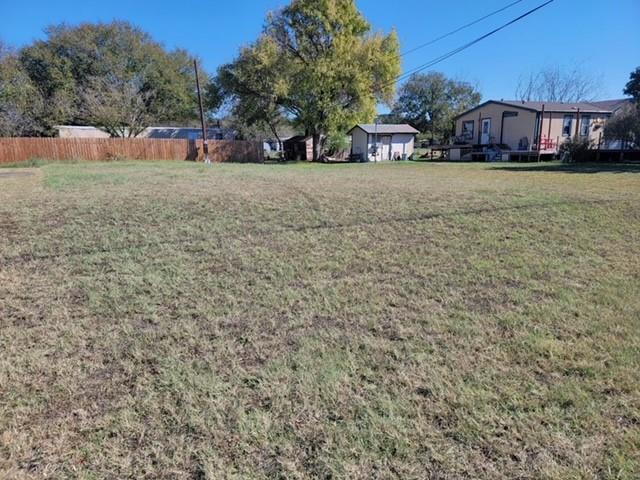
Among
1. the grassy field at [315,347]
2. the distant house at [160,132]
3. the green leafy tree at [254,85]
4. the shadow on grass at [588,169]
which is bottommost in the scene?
the grassy field at [315,347]

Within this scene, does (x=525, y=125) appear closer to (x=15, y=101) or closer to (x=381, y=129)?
(x=381, y=129)

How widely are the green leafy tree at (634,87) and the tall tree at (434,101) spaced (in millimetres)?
26085

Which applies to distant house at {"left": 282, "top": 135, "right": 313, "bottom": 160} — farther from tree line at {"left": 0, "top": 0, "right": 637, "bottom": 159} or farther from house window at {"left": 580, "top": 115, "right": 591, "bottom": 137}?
house window at {"left": 580, "top": 115, "right": 591, "bottom": 137}

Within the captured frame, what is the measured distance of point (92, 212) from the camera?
582 centimetres

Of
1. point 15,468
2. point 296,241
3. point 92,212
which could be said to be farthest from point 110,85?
point 15,468

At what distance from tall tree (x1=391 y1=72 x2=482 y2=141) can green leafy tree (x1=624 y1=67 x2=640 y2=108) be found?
2609 cm

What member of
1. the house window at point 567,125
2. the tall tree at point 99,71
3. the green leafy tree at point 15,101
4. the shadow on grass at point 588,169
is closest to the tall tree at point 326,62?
the tall tree at point 99,71

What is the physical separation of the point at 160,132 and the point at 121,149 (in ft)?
53.7

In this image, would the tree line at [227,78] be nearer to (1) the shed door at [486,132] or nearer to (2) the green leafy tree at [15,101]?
(2) the green leafy tree at [15,101]

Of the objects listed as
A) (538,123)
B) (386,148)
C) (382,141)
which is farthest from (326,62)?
(538,123)

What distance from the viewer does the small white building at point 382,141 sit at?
2878 centimetres

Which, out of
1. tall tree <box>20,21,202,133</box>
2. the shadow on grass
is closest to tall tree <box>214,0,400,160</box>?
tall tree <box>20,21,202,133</box>

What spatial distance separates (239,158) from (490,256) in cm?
2296

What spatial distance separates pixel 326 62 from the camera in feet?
80.2
